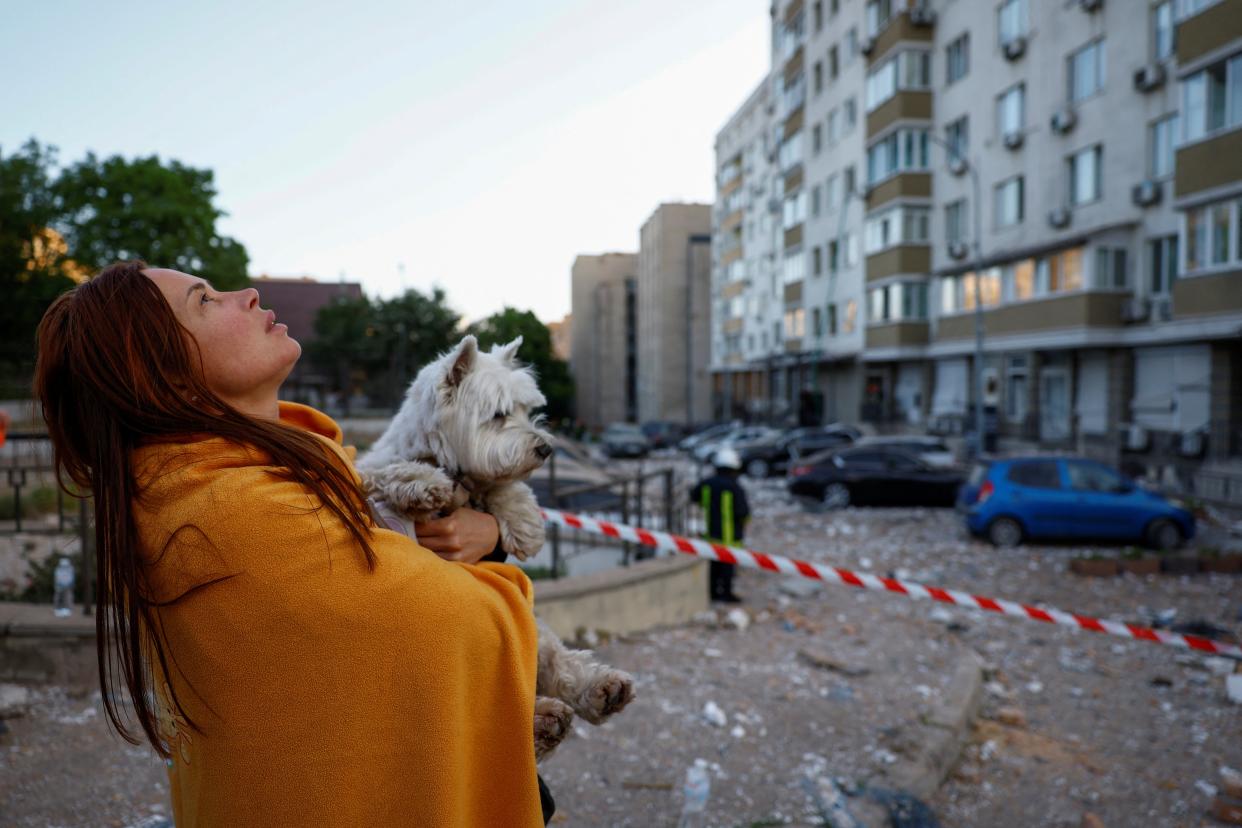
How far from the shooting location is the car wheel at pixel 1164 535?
1420cm

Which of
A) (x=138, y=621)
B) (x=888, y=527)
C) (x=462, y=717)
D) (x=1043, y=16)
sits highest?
(x=1043, y=16)

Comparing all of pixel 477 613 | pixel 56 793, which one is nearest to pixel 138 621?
pixel 477 613

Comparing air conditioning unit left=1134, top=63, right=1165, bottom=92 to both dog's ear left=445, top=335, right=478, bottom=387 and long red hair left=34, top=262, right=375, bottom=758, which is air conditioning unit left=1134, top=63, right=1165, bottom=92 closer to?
dog's ear left=445, top=335, right=478, bottom=387

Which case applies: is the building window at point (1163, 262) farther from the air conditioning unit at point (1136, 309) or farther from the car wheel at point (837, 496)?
the car wheel at point (837, 496)

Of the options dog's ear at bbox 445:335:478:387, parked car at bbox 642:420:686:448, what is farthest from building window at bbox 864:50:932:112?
dog's ear at bbox 445:335:478:387

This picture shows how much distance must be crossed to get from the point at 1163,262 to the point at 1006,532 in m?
14.9

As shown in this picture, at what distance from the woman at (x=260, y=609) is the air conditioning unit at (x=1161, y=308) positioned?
1073 inches

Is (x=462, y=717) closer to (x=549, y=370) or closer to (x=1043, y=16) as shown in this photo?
(x=1043, y=16)

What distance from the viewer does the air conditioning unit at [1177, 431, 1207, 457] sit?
21.4 m

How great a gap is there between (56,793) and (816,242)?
44924 mm

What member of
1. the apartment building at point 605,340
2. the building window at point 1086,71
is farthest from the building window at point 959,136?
the apartment building at point 605,340

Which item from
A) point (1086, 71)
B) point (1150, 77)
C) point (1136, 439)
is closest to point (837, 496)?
point (1136, 439)

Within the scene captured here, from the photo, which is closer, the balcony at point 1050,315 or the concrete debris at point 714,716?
the concrete debris at point 714,716

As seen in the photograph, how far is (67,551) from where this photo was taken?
8.22 meters
